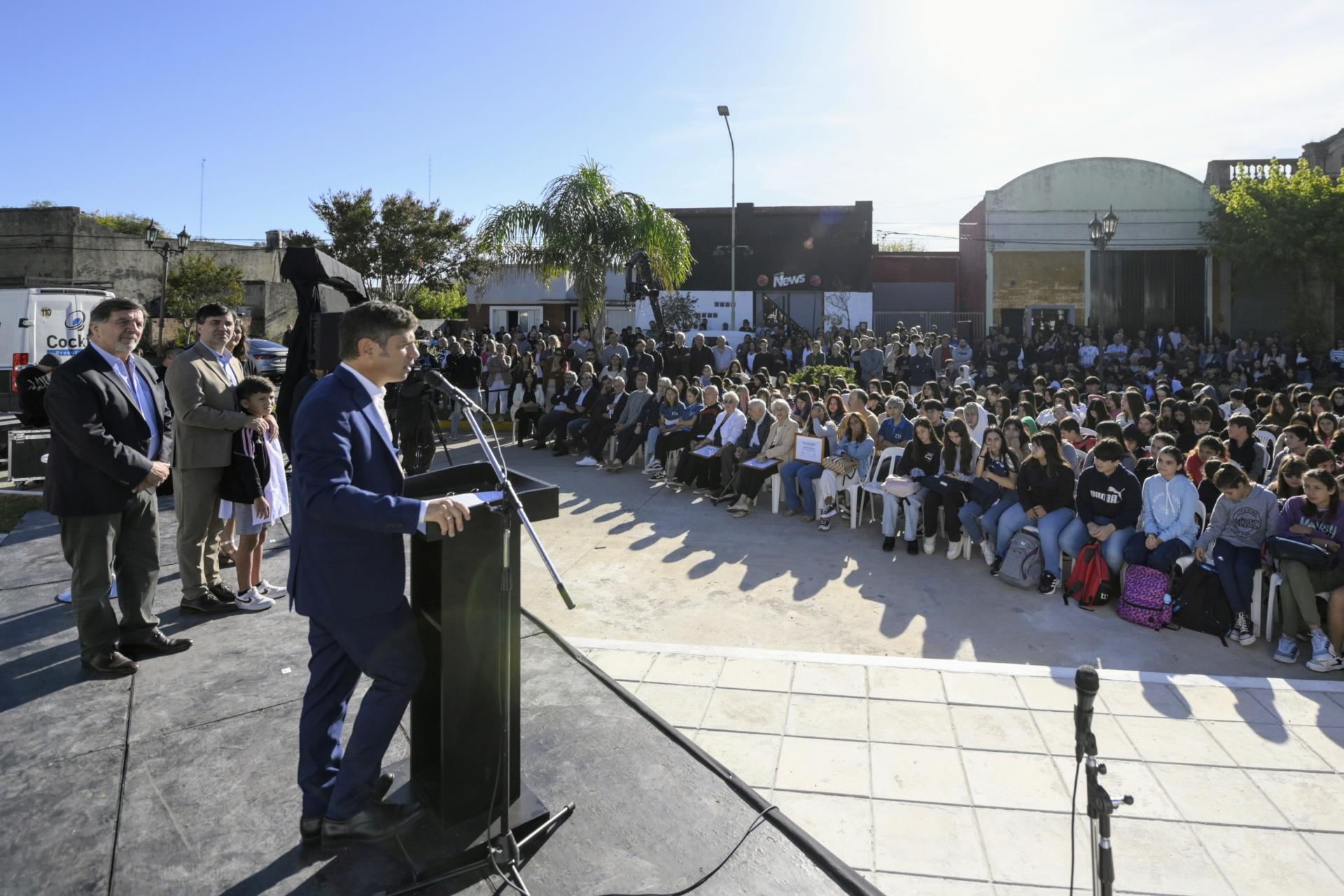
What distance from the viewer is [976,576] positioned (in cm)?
694

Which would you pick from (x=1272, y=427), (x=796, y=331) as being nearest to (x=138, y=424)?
(x=1272, y=427)

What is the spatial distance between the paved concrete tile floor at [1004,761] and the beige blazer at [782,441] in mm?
4265

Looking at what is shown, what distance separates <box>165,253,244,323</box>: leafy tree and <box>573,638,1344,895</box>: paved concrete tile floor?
91.5ft

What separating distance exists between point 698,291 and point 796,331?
789 cm

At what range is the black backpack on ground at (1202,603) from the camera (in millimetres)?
5664

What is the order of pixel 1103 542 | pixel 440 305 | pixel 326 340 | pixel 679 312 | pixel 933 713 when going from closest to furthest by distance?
1. pixel 933 713
2. pixel 1103 542
3. pixel 326 340
4. pixel 679 312
5. pixel 440 305

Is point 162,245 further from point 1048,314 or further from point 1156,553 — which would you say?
point 1048,314

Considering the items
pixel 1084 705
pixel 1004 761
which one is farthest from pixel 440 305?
pixel 1084 705

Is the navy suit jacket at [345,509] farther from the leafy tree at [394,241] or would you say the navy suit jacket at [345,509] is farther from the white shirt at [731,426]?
the leafy tree at [394,241]

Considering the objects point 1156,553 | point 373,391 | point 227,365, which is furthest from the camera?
point 1156,553

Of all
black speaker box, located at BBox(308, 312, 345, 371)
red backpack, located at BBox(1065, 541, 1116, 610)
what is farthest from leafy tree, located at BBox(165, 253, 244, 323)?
red backpack, located at BBox(1065, 541, 1116, 610)

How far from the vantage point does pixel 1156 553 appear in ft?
19.9

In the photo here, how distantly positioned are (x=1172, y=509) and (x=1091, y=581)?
749 mm

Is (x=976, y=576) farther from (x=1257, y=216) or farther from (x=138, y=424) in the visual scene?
(x=1257, y=216)
